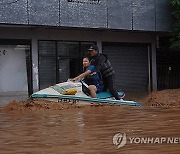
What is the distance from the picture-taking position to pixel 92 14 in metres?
19.1

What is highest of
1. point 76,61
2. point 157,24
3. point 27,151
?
point 157,24

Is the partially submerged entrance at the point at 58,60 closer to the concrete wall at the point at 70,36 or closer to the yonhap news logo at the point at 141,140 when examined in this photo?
the concrete wall at the point at 70,36

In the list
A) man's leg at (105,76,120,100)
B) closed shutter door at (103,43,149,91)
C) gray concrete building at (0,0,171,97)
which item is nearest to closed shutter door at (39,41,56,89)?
gray concrete building at (0,0,171,97)

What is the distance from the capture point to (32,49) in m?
19.1

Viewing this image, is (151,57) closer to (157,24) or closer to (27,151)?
(157,24)

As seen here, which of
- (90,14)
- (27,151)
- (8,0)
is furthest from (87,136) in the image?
(90,14)

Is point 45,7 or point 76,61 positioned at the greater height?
point 45,7

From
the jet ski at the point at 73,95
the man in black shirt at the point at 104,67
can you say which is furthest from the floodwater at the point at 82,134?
the man in black shirt at the point at 104,67

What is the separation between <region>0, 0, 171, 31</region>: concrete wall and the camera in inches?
675

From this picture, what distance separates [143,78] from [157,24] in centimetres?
363

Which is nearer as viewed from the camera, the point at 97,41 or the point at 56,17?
the point at 56,17

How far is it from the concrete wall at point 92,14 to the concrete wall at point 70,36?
1.48 m

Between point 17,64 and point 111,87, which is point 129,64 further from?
point 111,87

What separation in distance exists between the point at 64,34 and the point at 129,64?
4723 mm
